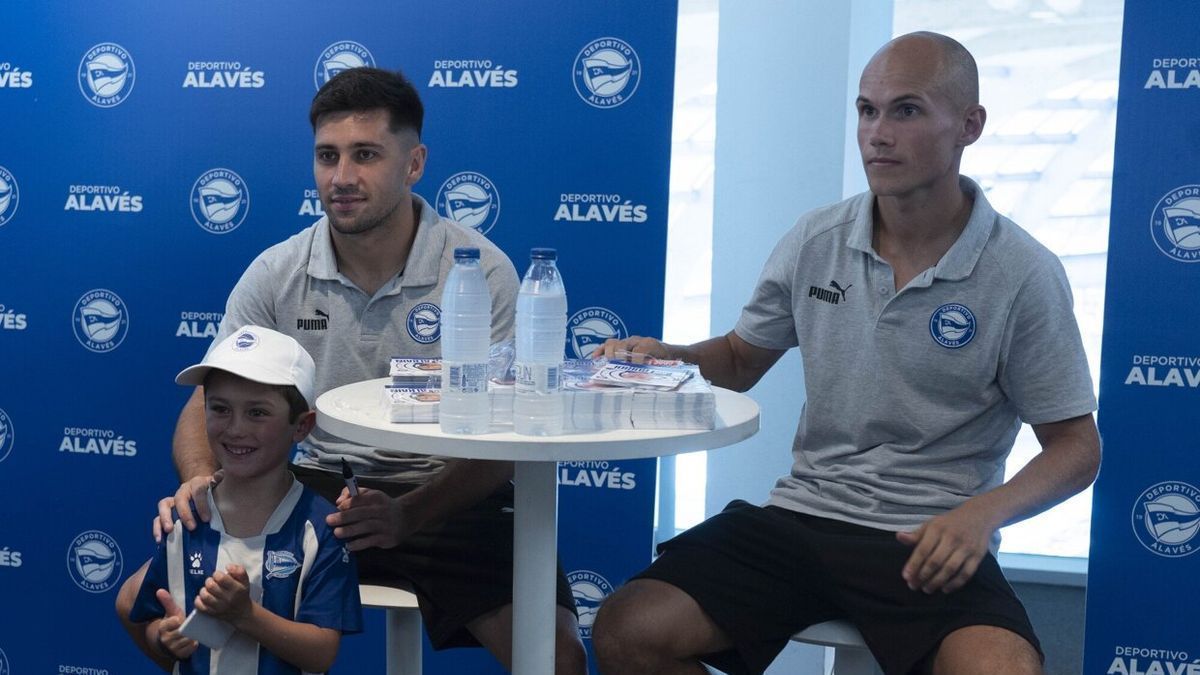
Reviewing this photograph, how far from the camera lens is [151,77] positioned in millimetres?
3398

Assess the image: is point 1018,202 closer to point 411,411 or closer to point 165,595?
point 411,411

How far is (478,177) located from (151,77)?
1017 mm

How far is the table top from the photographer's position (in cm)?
169

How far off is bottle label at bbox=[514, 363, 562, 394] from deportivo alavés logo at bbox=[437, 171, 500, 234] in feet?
4.86

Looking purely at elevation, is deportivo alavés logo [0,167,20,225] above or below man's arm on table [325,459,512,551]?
above

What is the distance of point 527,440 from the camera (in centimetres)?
170

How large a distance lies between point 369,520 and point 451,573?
0.21 metres

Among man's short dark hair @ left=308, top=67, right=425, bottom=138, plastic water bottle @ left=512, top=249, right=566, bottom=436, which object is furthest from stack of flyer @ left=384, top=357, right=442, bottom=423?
man's short dark hair @ left=308, top=67, right=425, bottom=138

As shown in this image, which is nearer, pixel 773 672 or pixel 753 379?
pixel 753 379

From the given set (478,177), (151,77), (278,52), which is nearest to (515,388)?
(478,177)

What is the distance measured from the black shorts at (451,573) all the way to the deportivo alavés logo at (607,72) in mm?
1239

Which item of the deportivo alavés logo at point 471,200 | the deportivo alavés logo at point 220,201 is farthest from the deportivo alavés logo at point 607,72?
the deportivo alavés logo at point 220,201

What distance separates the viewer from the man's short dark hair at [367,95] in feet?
8.50

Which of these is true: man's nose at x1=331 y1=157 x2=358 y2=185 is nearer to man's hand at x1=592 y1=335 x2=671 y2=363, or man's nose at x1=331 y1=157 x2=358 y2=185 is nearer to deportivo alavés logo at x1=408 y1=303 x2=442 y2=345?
deportivo alavés logo at x1=408 y1=303 x2=442 y2=345
